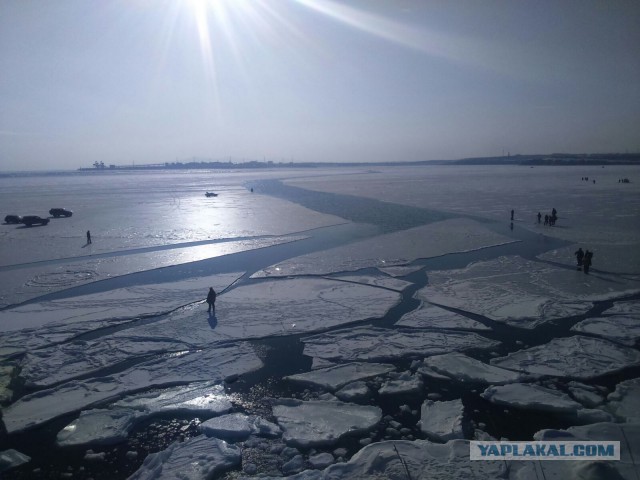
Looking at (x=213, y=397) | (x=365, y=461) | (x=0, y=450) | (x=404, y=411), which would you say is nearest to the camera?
(x=365, y=461)

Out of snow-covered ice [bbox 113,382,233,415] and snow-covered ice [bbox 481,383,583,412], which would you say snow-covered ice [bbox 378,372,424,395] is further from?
snow-covered ice [bbox 113,382,233,415]

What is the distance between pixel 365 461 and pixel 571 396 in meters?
3.25

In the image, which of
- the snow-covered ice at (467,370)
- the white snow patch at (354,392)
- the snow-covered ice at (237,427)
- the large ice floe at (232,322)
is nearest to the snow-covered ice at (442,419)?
the snow-covered ice at (467,370)

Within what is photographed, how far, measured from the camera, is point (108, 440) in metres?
4.94

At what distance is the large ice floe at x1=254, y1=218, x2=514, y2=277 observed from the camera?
12656 millimetres

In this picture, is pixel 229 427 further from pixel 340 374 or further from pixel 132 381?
pixel 132 381

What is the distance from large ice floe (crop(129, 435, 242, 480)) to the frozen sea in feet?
0.07

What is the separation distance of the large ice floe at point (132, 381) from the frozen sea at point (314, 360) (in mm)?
31

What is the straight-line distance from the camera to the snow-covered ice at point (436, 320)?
8070 millimetres

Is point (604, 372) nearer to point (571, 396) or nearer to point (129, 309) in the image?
point (571, 396)

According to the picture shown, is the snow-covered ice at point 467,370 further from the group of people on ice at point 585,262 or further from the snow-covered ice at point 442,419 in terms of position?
the group of people on ice at point 585,262

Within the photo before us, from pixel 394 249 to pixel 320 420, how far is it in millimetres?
10180

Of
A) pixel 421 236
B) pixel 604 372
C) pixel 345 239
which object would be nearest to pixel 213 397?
pixel 604 372

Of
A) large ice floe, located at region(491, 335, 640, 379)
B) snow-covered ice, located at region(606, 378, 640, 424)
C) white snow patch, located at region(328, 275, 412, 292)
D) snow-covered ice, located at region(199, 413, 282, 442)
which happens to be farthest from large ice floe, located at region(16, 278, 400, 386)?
snow-covered ice, located at region(606, 378, 640, 424)
